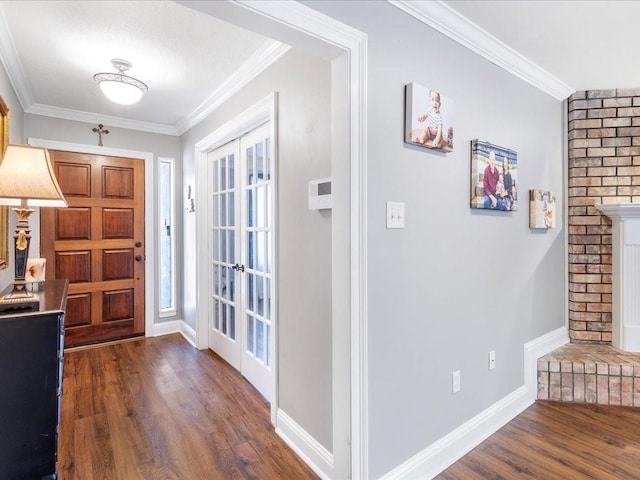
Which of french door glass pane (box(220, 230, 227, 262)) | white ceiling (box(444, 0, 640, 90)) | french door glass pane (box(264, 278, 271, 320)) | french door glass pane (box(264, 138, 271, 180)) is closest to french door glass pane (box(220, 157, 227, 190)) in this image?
french door glass pane (box(220, 230, 227, 262))

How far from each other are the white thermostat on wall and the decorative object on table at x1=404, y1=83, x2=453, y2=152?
0.43 m

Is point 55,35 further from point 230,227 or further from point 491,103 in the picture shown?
point 491,103

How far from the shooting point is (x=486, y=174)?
1998 millimetres

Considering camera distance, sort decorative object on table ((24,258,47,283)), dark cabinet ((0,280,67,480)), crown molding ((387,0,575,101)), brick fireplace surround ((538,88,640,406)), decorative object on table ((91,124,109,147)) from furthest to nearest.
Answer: decorative object on table ((91,124,109,147))
brick fireplace surround ((538,88,640,406))
decorative object on table ((24,258,47,283))
crown molding ((387,0,575,101))
dark cabinet ((0,280,67,480))

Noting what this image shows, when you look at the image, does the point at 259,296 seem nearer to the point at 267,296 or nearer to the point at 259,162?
the point at 267,296

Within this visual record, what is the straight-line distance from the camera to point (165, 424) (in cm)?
218

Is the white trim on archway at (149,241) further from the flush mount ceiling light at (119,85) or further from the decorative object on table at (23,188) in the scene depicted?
the decorative object on table at (23,188)

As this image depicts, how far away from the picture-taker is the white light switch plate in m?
1.56

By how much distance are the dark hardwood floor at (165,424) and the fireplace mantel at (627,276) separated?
104 inches

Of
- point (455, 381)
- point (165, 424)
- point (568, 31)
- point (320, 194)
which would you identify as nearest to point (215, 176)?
point (320, 194)

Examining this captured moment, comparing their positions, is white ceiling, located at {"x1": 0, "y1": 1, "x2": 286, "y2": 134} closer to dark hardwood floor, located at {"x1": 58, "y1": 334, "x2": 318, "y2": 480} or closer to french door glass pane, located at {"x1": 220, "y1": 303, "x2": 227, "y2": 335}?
french door glass pane, located at {"x1": 220, "y1": 303, "x2": 227, "y2": 335}

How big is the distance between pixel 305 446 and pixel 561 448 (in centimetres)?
144

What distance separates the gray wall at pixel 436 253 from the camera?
1530mm

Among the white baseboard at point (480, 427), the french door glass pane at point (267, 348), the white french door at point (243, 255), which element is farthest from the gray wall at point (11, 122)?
the white baseboard at point (480, 427)
